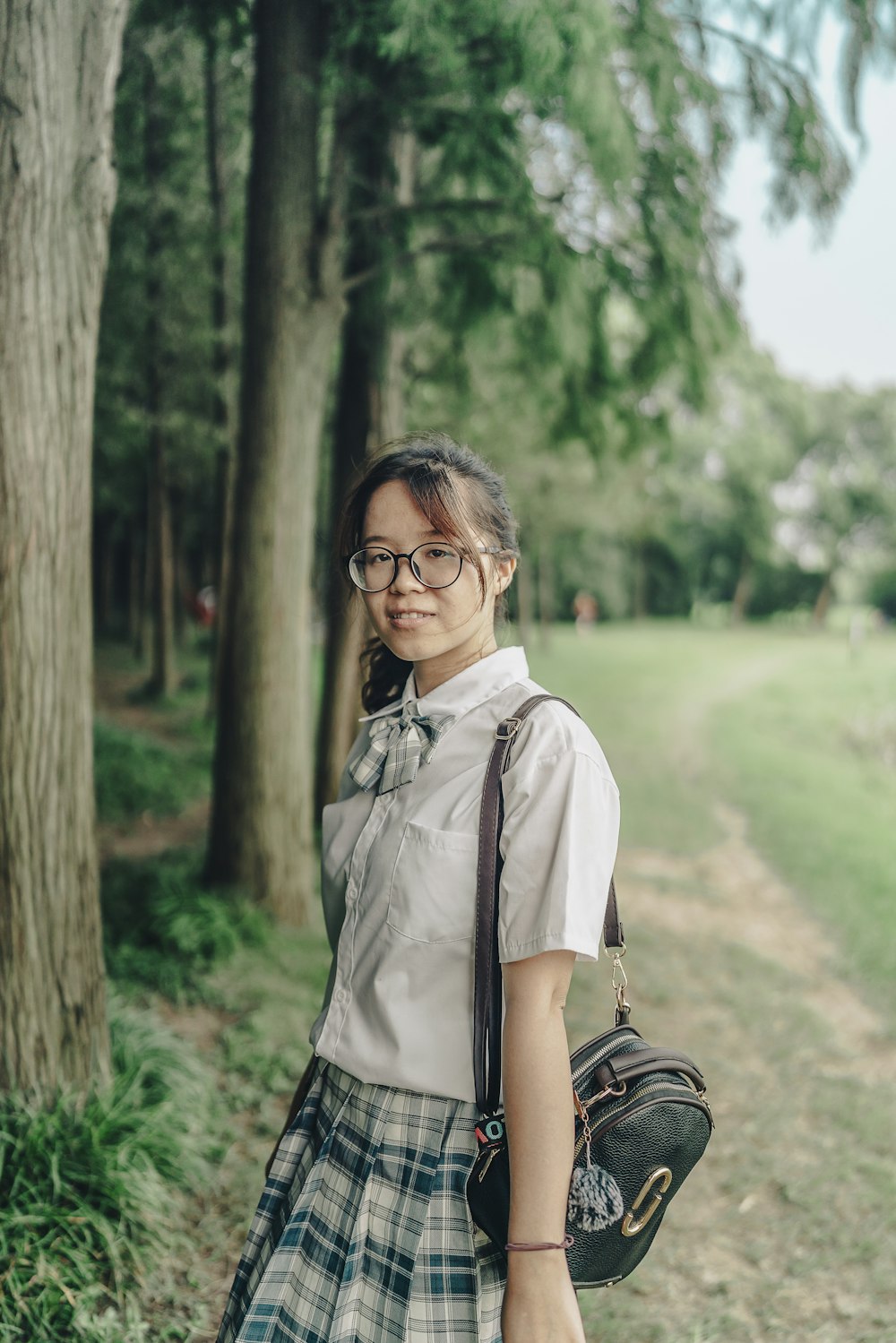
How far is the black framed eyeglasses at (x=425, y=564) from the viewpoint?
1.54 metres

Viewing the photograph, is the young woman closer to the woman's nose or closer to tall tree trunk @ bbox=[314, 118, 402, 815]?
the woman's nose

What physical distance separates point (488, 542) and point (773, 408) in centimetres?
3641

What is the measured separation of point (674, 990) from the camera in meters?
5.76

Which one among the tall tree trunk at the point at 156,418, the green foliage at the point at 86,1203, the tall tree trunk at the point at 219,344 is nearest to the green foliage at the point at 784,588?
the tall tree trunk at the point at 156,418

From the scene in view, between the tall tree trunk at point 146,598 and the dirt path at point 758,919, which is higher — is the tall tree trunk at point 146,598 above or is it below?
above

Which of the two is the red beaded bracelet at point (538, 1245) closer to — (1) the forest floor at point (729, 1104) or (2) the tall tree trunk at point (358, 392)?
(1) the forest floor at point (729, 1104)

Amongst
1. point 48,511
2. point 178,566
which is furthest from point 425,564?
point 178,566

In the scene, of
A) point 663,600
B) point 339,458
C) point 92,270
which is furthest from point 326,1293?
point 663,600

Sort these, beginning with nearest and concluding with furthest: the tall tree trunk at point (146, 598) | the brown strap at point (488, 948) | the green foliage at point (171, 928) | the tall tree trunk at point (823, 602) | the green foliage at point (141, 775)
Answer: the brown strap at point (488, 948), the green foliage at point (171, 928), the green foliage at point (141, 775), the tall tree trunk at point (146, 598), the tall tree trunk at point (823, 602)

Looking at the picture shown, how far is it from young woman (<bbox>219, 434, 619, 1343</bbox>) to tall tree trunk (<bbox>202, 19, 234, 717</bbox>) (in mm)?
7181

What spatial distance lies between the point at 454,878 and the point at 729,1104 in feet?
12.2

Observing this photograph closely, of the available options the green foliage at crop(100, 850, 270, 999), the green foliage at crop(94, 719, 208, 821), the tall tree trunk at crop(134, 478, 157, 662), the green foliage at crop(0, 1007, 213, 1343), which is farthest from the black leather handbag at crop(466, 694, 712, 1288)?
the tall tree trunk at crop(134, 478, 157, 662)

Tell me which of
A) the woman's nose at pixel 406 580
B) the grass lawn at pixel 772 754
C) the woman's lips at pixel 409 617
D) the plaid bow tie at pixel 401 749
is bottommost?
the grass lawn at pixel 772 754

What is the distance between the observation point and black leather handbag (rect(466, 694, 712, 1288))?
137cm
